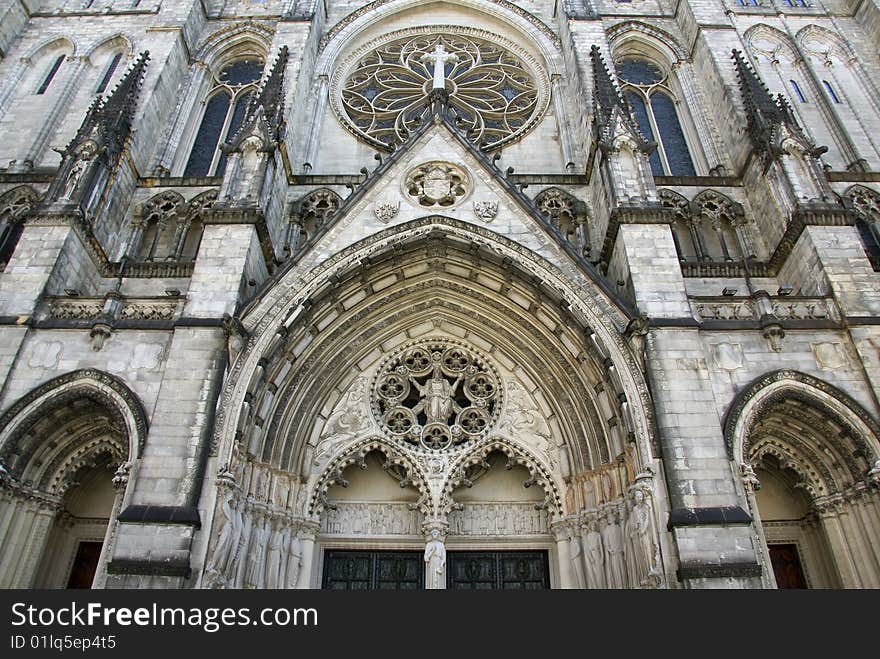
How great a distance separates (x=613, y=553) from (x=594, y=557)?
1.30 feet

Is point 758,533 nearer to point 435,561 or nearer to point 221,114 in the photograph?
point 435,561

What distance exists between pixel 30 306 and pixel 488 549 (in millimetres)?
8508

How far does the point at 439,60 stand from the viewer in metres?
16.8

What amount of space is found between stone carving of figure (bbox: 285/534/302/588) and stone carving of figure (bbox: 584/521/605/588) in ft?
14.8

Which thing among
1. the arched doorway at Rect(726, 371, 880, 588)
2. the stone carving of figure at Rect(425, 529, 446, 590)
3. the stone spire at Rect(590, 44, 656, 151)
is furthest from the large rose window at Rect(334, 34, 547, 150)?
the stone carving of figure at Rect(425, 529, 446, 590)

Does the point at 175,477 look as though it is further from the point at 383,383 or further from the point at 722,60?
the point at 722,60

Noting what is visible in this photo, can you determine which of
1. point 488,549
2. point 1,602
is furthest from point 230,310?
point 488,549

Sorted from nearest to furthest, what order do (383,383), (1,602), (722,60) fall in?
(1,602) < (383,383) < (722,60)

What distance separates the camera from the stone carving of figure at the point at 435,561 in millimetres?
9630

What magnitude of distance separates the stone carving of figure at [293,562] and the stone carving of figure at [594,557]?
14.8 feet

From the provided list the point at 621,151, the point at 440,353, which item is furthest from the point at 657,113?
the point at 440,353

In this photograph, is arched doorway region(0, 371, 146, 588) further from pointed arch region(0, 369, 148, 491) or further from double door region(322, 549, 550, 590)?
double door region(322, 549, 550, 590)

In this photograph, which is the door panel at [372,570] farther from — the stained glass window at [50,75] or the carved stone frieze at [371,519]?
the stained glass window at [50,75]

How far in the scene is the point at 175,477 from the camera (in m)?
8.26
